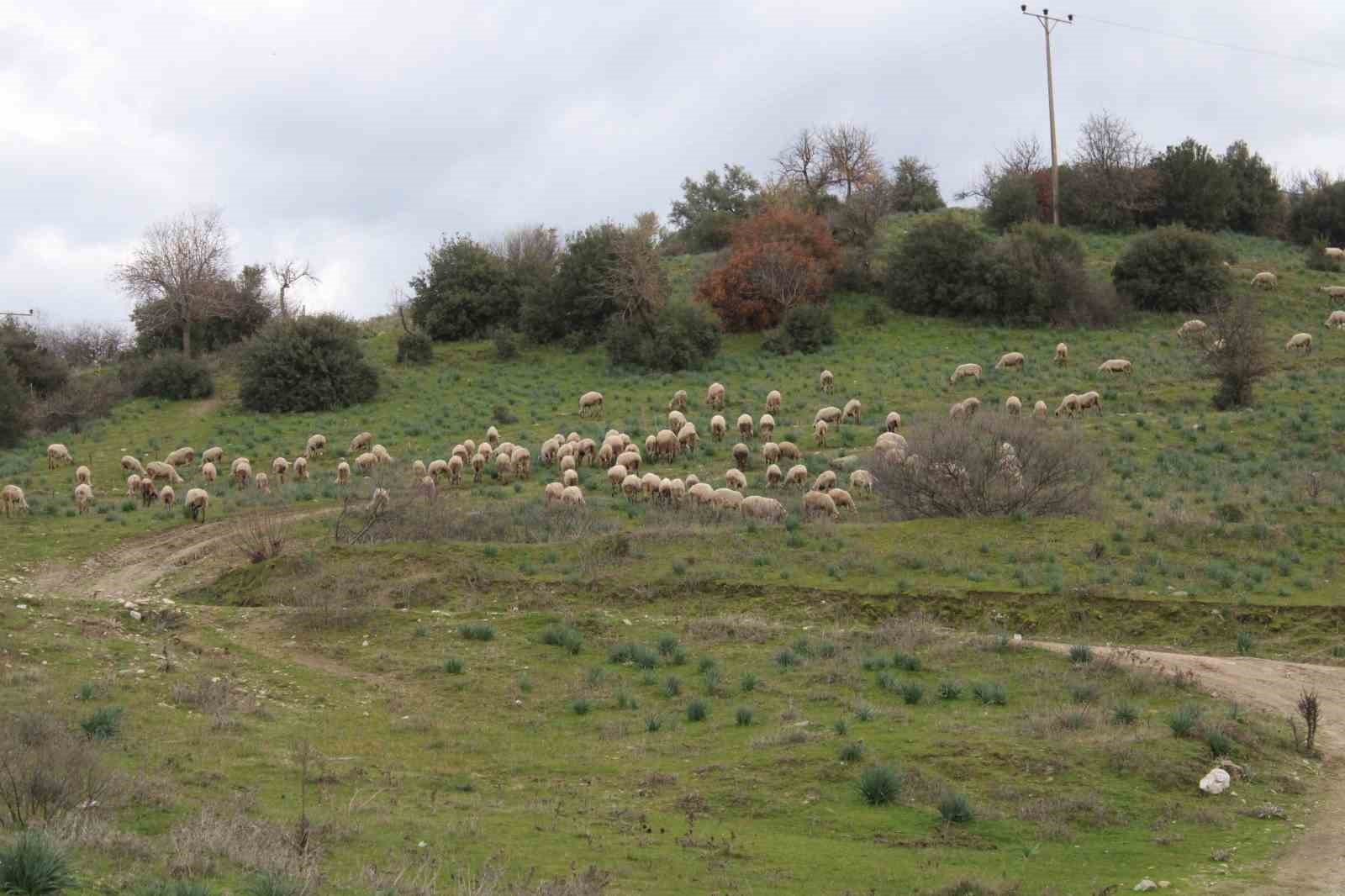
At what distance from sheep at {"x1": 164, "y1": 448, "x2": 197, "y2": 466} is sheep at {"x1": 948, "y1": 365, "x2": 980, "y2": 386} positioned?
77.8ft

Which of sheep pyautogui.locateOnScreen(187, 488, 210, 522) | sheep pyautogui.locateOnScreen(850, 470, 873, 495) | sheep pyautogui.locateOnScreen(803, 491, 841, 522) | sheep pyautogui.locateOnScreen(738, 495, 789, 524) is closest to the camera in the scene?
sheep pyautogui.locateOnScreen(738, 495, 789, 524)

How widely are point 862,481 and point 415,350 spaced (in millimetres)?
27432

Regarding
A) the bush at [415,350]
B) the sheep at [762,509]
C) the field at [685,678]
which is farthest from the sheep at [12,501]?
the bush at [415,350]

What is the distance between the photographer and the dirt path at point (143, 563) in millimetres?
23078

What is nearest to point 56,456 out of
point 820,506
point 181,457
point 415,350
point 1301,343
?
point 181,457

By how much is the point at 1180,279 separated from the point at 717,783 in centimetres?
4589

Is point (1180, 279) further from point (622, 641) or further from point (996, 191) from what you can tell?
point (622, 641)

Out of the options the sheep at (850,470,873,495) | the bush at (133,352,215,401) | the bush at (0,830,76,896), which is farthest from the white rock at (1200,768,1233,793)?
the bush at (133,352,215,401)

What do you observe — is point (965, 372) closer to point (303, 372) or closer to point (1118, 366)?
point (1118, 366)

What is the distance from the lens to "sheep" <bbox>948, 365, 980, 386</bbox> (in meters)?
43.4

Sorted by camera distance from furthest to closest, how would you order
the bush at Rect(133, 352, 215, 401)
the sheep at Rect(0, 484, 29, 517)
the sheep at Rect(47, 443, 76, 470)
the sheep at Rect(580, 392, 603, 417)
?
the bush at Rect(133, 352, 215, 401)
the sheep at Rect(580, 392, 603, 417)
the sheep at Rect(47, 443, 76, 470)
the sheep at Rect(0, 484, 29, 517)

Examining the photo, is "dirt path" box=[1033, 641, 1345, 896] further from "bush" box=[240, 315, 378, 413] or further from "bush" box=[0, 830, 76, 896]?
"bush" box=[240, 315, 378, 413]

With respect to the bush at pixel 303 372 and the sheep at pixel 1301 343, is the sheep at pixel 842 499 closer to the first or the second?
the bush at pixel 303 372

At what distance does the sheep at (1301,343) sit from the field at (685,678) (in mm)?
10961
